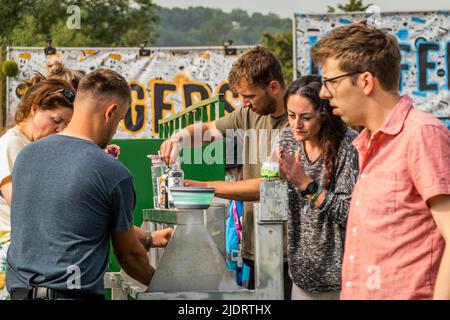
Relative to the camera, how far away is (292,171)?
3.69m

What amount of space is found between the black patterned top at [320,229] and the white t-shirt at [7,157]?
130 cm

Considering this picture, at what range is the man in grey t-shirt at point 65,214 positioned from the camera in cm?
325

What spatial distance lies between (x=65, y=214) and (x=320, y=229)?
47.6 inches

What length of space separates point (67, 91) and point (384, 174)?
6.21ft

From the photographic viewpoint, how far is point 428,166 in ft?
8.42

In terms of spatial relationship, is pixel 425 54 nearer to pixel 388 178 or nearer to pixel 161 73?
pixel 161 73

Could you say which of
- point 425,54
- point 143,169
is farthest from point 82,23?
point 143,169

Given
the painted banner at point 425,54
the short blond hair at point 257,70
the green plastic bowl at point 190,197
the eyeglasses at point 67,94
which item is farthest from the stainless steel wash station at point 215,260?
the painted banner at point 425,54

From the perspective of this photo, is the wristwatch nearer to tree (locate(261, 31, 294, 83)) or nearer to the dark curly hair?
the dark curly hair

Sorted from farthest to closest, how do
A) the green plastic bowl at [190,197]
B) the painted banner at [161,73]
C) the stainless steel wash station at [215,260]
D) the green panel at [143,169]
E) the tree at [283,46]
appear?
1. the tree at [283,46]
2. the painted banner at [161,73]
3. the green panel at [143,169]
4. the green plastic bowl at [190,197]
5. the stainless steel wash station at [215,260]

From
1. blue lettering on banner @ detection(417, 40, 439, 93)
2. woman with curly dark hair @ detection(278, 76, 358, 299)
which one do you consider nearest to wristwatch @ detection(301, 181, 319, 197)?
woman with curly dark hair @ detection(278, 76, 358, 299)

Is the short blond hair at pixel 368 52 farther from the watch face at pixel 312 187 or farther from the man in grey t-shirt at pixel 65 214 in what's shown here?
the man in grey t-shirt at pixel 65 214

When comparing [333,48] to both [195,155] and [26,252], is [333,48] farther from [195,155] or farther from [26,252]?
[195,155]

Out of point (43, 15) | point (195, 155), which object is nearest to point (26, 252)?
point (195, 155)
